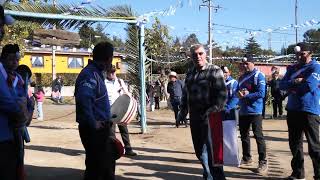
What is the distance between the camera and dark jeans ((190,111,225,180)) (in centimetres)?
596

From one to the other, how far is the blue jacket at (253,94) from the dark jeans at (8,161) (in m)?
4.56

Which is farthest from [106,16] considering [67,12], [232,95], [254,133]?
[254,133]

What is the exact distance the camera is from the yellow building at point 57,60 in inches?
2114

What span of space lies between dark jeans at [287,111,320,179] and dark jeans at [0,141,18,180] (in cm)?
407

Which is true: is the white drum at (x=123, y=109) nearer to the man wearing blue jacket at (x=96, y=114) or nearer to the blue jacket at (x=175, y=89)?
the man wearing blue jacket at (x=96, y=114)

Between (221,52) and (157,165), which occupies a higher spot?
(221,52)

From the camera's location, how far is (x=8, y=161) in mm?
3826

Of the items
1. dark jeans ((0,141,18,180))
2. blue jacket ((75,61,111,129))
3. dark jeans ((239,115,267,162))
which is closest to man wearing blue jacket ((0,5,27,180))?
dark jeans ((0,141,18,180))

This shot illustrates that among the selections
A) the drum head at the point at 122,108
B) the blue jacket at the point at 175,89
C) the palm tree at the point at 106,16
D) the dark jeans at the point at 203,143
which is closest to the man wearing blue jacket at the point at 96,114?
the dark jeans at the point at 203,143

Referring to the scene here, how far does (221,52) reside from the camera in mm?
72438

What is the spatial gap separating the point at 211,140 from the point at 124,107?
1851 millimetres

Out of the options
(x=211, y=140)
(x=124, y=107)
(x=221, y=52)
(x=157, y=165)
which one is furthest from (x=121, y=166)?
(x=221, y=52)

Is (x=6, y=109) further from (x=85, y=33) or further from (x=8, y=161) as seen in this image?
(x=85, y=33)

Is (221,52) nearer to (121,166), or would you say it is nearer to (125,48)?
(125,48)
